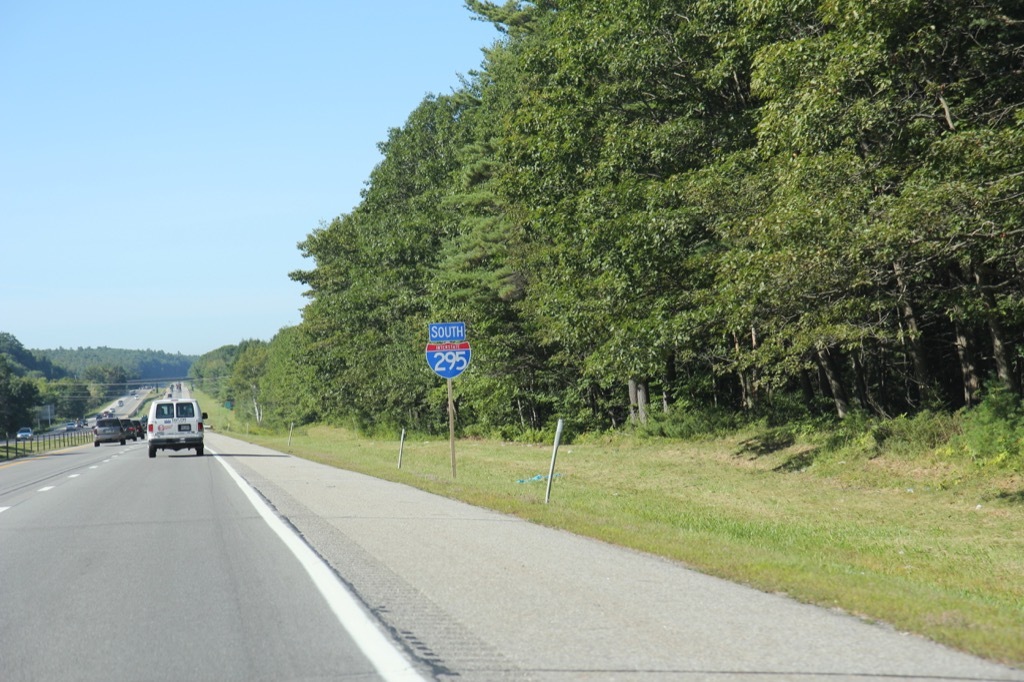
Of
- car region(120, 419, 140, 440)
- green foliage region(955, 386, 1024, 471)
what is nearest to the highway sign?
green foliage region(955, 386, 1024, 471)

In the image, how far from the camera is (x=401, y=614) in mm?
7512

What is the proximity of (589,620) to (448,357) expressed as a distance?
52.5ft

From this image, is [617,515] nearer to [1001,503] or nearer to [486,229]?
[1001,503]

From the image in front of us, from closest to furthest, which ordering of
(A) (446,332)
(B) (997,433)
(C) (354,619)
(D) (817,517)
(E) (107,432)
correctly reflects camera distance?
(C) (354,619) < (D) (817,517) < (B) (997,433) < (A) (446,332) < (E) (107,432)

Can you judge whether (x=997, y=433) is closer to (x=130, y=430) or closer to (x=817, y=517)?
(x=817, y=517)

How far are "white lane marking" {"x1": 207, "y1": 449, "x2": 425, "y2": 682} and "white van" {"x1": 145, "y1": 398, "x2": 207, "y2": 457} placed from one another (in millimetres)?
29247

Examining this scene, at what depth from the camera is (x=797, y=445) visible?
83.4ft

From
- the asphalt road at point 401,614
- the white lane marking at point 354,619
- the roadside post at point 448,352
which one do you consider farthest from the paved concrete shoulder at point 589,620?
the roadside post at point 448,352

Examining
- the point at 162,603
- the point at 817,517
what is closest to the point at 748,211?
the point at 817,517

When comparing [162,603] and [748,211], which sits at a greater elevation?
[748,211]

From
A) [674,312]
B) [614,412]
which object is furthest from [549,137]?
[614,412]

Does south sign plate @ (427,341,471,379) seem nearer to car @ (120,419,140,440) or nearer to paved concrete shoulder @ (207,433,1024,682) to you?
paved concrete shoulder @ (207,433,1024,682)

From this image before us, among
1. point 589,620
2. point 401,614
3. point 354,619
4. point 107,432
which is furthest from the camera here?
point 107,432

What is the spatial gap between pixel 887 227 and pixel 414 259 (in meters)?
45.9
